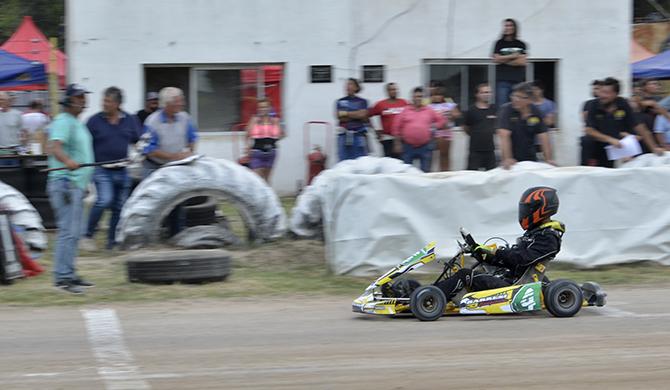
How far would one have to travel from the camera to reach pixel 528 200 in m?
8.63

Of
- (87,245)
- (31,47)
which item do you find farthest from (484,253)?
(31,47)

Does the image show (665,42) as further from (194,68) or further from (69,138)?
(69,138)

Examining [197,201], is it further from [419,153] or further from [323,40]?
[323,40]

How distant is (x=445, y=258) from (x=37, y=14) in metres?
24.7

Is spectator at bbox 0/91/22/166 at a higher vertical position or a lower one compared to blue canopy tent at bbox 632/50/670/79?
lower

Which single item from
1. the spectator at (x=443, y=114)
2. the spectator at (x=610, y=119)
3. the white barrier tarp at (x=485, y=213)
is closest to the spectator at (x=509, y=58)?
the spectator at (x=443, y=114)

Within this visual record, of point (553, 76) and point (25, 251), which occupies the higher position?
point (553, 76)

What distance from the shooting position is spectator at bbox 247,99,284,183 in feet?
52.4

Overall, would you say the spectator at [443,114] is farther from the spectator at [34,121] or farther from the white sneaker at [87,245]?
the spectator at [34,121]

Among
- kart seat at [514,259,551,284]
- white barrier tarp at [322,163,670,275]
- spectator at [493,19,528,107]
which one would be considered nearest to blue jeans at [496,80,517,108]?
spectator at [493,19,528,107]

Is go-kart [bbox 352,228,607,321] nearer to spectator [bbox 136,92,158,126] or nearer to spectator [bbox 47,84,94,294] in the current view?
spectator [bbox 47,84,94,294]

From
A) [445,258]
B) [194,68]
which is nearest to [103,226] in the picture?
[194,68]

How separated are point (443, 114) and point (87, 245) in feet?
21.2

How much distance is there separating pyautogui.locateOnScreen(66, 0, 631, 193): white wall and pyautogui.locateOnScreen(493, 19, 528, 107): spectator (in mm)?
2885
